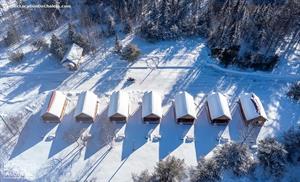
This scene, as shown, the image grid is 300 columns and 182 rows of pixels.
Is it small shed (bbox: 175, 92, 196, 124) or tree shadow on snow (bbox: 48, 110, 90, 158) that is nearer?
tree shadow on snow (bbox: 48, 110, 90, 158)

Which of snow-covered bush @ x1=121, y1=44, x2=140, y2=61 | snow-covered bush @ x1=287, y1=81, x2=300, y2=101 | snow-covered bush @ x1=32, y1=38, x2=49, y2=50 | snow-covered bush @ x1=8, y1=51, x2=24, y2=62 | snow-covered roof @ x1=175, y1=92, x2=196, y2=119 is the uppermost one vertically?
snow-covered bush @ x1=32, y1=38, x2=49, y2=50

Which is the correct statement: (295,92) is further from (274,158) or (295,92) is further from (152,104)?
(152,104)

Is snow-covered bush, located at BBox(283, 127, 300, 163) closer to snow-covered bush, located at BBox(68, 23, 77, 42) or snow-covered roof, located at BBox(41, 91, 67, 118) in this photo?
snow-covered roof, located at BBox(41, 91, 67, 118)

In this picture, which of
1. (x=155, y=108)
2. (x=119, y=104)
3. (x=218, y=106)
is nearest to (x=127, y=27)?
(x=119, y=104)

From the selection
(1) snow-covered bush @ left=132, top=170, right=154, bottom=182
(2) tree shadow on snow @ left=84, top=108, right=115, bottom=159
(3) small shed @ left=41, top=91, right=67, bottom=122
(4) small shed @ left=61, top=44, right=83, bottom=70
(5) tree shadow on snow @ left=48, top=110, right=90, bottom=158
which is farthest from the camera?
(4) small shed @ left=61, top=44, right=83, bottom=70

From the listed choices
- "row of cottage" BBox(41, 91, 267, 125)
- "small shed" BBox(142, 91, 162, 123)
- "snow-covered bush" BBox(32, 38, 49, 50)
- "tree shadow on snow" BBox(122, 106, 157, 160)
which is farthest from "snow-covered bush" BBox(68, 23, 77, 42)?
"tree shadow on snow" BBox(122, 106, 157, 160)

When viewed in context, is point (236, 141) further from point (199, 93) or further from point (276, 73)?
point (276, 73)

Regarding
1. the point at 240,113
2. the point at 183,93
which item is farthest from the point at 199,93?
the point at 240,113

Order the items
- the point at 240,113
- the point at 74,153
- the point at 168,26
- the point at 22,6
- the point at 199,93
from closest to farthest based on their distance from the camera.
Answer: the point at 74,153 < the point at 240,113 < the point at 199,93 < the point at 168,26 < the point at 22,6
